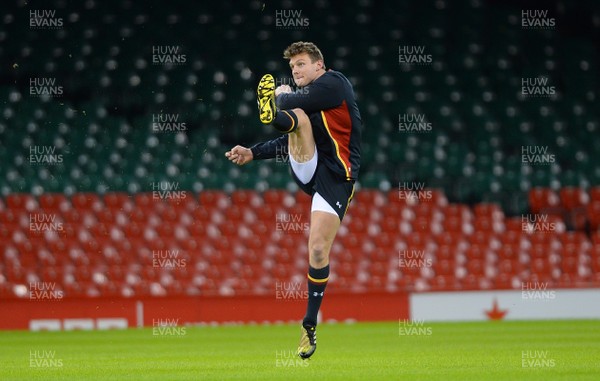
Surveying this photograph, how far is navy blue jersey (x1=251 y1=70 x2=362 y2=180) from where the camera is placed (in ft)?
24.8

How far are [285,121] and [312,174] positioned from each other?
68cm

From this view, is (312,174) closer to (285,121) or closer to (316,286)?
(285,121)

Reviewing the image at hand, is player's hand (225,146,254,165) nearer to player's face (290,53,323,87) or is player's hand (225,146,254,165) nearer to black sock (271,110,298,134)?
black sock (271,110,298,134)

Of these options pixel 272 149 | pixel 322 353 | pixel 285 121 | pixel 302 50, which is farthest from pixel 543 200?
pixel 285 121

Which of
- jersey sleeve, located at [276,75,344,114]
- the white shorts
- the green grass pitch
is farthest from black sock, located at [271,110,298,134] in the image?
the green grass pitch

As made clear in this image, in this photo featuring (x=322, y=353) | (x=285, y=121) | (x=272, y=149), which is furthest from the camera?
(x=322, y=353)

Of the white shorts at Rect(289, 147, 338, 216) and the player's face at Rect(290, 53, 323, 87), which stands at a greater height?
the player's face at Rect(290, 53, 323, 87)

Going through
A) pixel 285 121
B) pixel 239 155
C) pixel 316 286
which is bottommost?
pixel 316 286

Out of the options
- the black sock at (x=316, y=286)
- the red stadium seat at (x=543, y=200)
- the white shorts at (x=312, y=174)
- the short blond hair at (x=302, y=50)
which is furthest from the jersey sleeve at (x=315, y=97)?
the red stadium seat at (x=543, y=200)

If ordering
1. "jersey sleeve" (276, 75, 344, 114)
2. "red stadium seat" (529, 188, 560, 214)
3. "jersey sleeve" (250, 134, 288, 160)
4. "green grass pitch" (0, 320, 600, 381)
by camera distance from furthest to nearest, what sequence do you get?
1. "red stadium seat" (529, 188, 560, 214)
2. "jersey sleeve" (250, 134, 288, 160)
3. "jersey sleeve" (276, 75, 344, 114)
4. "green grass pitch" (0, 320, 600, 381)

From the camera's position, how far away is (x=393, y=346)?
36.0 feet

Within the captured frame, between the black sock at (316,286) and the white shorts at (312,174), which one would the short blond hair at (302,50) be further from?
the black sock at (316,286)

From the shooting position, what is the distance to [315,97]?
7527mm

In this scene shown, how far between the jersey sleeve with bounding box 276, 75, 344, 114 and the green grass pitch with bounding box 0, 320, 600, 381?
6.11ft
